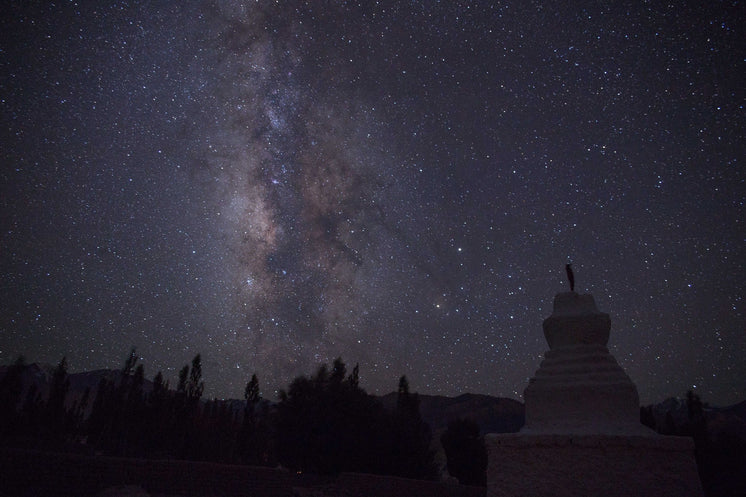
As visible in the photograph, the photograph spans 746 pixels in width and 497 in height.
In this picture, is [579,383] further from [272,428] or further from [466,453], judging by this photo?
[272,428]

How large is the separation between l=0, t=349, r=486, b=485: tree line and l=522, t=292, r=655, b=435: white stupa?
21154mm

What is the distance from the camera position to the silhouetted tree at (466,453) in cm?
2784

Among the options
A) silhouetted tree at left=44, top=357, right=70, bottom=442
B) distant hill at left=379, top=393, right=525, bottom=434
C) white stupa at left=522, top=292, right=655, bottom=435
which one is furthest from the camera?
distant hill at left=379, top=393, right=525, bottom=434

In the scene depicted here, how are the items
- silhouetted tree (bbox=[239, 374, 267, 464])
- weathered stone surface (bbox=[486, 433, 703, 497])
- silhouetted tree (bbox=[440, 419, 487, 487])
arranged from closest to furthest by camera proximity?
weathered stone surface (bbox=[486, 433, 703, 497]) < silhouetted tree (bbox=[440, 419, 487, 487]) < silhouetted tree (bbox=[239, 374, 267, 464])

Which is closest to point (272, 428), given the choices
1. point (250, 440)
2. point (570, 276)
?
point (250, 440)

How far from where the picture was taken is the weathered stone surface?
17.2 feet

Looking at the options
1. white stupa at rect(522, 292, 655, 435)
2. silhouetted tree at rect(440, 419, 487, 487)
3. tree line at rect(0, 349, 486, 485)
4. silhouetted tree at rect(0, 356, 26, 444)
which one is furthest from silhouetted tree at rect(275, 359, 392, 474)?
silhouetted tree at rect(0, 356, 26, 444)

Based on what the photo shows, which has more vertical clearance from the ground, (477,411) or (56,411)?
(477,411)

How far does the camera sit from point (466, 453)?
2848 cm

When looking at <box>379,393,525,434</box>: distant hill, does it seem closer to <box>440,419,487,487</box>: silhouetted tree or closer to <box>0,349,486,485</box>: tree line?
<box>0,349,486,485</box>: tree line

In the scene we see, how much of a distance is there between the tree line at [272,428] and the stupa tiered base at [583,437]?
69.8 feet

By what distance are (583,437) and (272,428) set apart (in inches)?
1472

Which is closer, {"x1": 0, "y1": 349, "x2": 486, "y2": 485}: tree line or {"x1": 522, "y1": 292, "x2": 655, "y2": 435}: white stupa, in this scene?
{"x1": 522, "y1": 292, "x2": 655, "y2": 435}: white stupa

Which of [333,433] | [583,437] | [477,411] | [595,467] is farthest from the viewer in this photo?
[477,411]
